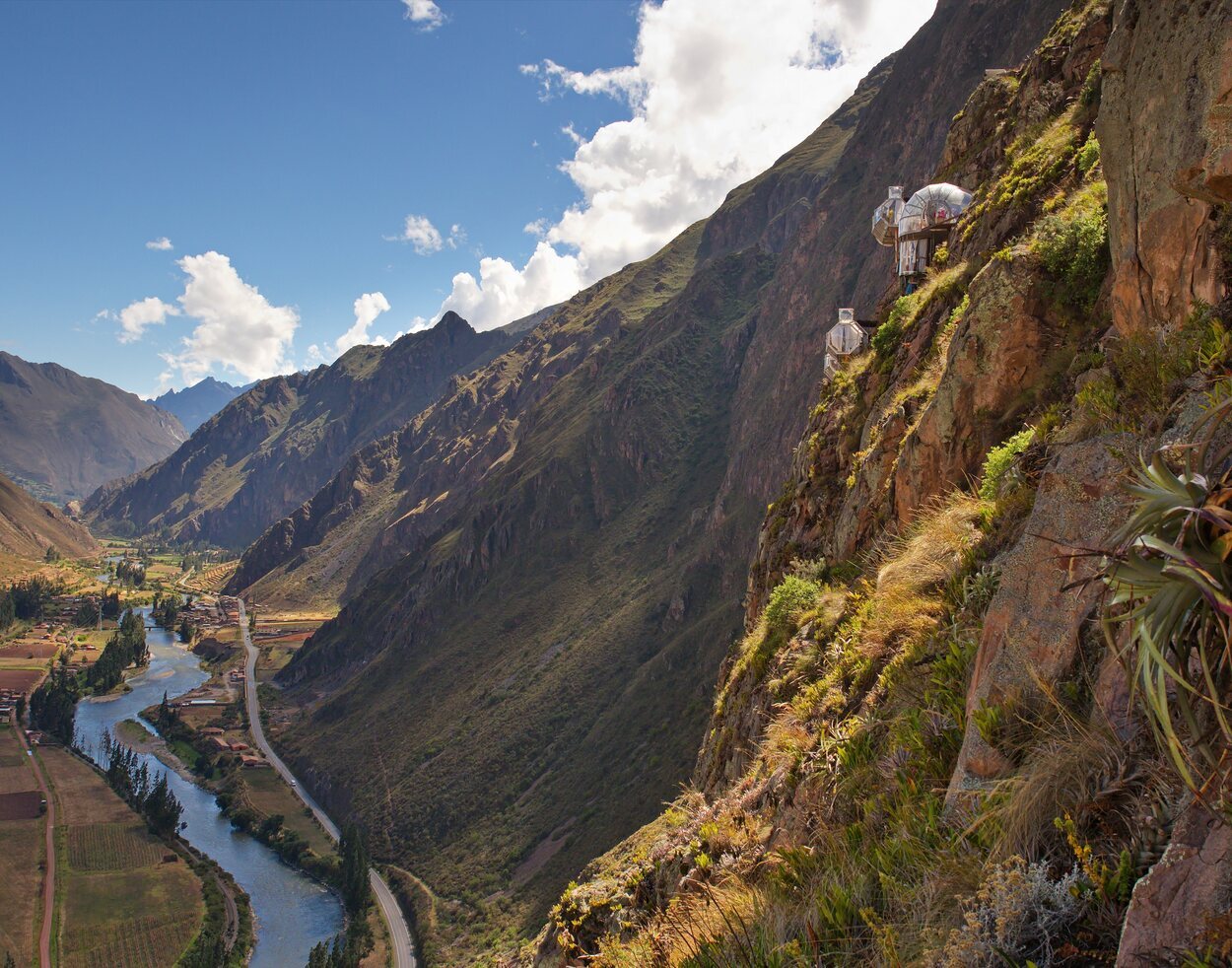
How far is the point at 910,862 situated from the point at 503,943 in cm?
6426

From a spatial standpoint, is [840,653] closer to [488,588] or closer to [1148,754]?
[1148,754]

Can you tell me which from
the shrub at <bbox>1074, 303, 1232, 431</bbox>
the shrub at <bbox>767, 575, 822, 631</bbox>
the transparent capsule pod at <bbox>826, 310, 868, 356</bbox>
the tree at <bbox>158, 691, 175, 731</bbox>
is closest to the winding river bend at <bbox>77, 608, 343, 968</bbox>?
the tree at <bbox>158, 691, 175, 731</bbox>

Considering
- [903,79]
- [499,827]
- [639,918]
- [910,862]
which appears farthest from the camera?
[903,79]

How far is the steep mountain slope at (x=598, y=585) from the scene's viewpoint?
78.2 m

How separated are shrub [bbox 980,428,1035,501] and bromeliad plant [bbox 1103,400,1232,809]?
4.32 metres

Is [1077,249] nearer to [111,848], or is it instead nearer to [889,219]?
[889,219]

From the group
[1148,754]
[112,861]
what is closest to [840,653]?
[1148,754]

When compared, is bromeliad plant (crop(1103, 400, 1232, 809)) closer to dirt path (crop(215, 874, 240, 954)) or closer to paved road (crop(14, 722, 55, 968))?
dirt path (crop(215, 874, 240, 954))

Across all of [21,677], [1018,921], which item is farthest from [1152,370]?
[21,677]

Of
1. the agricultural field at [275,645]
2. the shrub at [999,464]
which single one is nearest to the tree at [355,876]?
the shrub at [999,464]

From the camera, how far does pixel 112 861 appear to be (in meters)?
80.6

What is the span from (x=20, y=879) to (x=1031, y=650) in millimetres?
102803

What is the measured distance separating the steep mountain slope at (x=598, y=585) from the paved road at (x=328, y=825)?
3.02 meters

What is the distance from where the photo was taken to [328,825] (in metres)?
92.1
